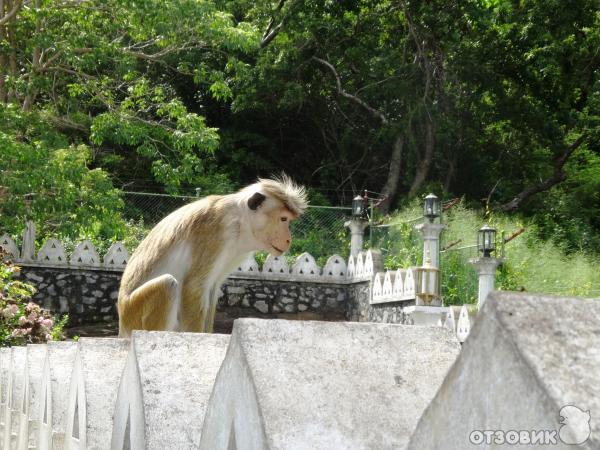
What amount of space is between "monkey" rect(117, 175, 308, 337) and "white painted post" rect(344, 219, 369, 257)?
35.6 feet

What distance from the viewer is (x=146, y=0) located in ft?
44.3

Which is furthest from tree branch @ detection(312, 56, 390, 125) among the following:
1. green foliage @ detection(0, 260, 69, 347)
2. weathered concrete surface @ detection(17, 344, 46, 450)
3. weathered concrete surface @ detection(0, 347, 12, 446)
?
weathered concrete surface @ detection(17, 344, 46, 450)

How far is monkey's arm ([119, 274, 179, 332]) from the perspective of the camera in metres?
4.57

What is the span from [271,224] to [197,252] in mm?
498

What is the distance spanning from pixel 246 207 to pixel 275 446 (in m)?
3.78

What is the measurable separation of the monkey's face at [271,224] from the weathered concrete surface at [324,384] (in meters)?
3.29

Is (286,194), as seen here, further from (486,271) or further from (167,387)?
(486,271)

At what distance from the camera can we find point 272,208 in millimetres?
5227

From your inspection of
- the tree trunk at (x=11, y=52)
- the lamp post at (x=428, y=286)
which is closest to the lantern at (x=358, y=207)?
the lamp post at (x=428, y=286)

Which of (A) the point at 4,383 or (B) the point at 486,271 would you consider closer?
(A) the point at 4,383

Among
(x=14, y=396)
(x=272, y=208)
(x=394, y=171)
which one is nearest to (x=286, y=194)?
(x=272, y=208)

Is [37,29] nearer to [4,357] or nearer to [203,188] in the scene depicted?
[203,188]

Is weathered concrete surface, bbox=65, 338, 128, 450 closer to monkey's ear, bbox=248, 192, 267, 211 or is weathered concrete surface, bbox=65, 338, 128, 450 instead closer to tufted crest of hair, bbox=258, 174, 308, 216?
monkey's ear, bbox=248, 192, 267, 211

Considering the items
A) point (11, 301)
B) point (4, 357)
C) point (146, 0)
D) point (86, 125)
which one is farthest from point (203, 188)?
point (4, 357)
